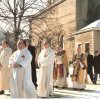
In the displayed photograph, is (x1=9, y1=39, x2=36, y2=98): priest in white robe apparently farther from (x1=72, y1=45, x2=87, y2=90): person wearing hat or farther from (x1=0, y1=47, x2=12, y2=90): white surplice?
(x1=72, y1=45, x2=87, y2=90): person wearing hat

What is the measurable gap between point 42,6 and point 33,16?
1220 mm

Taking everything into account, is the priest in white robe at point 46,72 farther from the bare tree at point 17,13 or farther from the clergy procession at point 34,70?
the bare tree at point 17,13

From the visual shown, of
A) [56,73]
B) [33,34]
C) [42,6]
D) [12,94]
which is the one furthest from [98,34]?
[12,94]

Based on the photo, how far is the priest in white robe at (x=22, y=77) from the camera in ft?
32.1

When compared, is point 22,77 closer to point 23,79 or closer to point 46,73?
point 23,79

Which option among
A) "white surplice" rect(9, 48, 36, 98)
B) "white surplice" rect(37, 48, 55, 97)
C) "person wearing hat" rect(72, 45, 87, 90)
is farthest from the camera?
"person wearing hat" rect(72, 45, 87, 90)

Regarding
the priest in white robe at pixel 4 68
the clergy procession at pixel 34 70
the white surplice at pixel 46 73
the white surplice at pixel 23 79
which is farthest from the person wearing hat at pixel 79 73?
the white surplice at pixel 23 79

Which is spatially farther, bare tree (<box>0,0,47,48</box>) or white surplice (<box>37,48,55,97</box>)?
bare tree (<box>0,0,47,48</box>)

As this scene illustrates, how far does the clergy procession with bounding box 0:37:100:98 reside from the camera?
32.3 ft

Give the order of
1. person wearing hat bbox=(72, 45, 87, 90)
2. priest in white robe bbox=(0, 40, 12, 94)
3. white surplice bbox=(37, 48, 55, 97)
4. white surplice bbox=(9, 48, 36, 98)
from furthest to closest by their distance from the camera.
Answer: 1. person wearing hat bbox=(72, 45, 87, 90)
2. priest in white robe bbox=(0, 40, 12, 94)
3. white surplice bbox=(37, 48, 55, 97)
4. white surplice bbox=(9, 48, 36, 98)

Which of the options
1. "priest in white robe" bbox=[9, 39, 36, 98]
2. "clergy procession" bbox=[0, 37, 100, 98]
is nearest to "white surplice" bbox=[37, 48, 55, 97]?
"clergy procession" bbox=[0, 37, 100, 98]

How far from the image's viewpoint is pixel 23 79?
984 cm

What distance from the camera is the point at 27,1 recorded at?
24.2m

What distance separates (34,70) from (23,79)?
3.74 m
